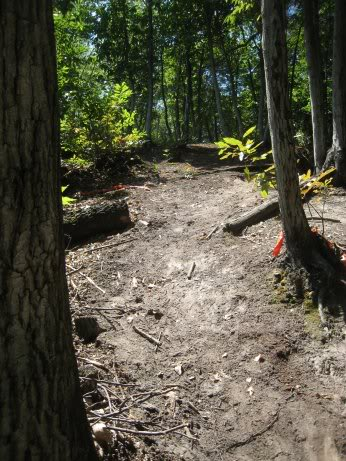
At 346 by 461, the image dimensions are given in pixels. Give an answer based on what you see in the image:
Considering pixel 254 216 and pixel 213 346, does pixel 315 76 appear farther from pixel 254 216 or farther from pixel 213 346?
pixel 213 346

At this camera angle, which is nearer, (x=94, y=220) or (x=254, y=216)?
(x=254, y=216)

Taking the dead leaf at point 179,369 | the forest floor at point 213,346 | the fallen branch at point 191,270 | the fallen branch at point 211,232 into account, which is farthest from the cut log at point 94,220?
the dead leaf at point 179,369

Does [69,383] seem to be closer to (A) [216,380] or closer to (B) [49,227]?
(B) [49,227]

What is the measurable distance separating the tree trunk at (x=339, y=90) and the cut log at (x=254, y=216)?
6.26ft

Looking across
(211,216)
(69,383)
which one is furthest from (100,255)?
(69,383)

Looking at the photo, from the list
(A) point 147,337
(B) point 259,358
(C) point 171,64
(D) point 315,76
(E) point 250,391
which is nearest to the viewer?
(E) point 250,391

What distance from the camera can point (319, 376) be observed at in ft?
12.9

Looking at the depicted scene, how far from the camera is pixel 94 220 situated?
6996 mm

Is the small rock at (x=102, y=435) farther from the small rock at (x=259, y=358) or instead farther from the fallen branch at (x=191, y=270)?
the fallen branch at (x=191, y=270)

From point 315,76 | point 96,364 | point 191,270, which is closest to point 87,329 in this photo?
point 96,364

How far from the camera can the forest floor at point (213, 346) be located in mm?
3420

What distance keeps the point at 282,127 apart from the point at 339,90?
3.99m

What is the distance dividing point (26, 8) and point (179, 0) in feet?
64.9

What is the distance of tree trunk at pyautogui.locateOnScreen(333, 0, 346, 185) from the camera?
7.71 meters
